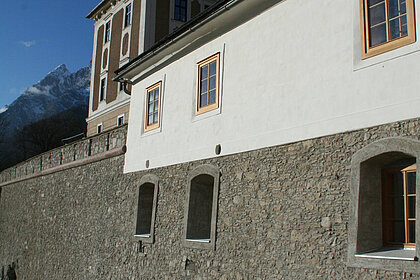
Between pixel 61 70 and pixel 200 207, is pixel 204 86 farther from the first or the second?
pixel 61 70

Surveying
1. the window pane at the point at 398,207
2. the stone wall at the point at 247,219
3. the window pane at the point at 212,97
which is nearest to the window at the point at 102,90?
the stone wall at the point at 247,219

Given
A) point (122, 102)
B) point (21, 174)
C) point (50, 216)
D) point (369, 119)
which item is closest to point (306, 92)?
point (369, 119)

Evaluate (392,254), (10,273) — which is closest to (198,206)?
(392,254)

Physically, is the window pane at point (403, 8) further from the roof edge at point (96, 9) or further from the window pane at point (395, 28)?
the roof edge at point (96, 9)

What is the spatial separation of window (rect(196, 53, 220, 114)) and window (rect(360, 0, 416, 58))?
3371 millimetres

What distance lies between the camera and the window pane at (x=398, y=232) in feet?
17.7

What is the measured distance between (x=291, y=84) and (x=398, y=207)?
2.37 metres

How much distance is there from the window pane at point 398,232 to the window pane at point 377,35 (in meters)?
2.26

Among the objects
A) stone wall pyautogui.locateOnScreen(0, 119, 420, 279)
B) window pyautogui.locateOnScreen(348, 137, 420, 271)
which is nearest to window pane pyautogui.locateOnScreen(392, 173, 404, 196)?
window pyautogui.locateOnScreen(348, 137, 420, 271)

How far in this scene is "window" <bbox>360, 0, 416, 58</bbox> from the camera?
17.4ft

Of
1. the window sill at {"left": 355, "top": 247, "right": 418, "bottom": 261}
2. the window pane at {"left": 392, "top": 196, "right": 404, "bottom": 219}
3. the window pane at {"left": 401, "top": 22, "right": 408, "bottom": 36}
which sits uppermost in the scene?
the window pane at {"left": 401, "top": 22, "right": 408, "bottom": 36}

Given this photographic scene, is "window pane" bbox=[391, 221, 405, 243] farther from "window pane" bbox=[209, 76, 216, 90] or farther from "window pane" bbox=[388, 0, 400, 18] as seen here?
"window pane" bbox=[209, 76, 216, 90]

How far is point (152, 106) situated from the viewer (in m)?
11.0

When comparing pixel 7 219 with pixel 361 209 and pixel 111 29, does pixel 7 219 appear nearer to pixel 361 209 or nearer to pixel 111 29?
pixel 111 29
